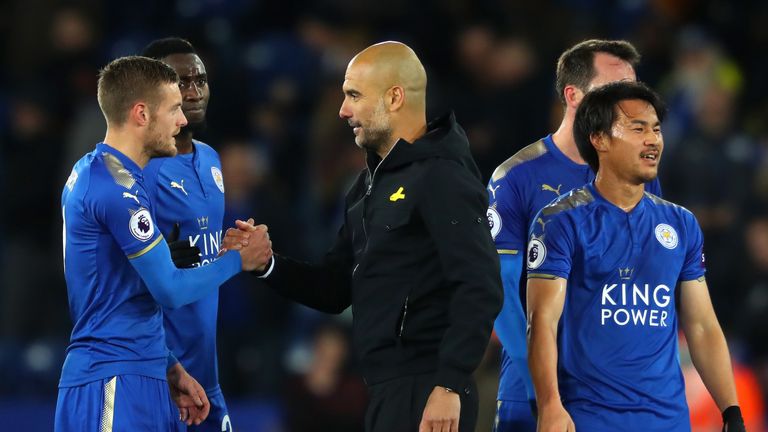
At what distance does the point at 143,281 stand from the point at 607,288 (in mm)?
1780

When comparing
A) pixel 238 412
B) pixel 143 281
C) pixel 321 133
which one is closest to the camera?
pixel 143 281

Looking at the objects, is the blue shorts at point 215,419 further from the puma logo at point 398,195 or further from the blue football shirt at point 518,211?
the puma logo at point 398,195

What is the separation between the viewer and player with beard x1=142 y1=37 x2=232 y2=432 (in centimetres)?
577

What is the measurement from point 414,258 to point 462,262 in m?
0.26

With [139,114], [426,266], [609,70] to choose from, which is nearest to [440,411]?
[426,266]

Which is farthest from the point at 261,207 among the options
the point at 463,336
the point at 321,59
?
the point at 463,336

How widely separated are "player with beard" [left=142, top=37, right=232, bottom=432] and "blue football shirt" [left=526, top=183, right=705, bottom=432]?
5.04ft

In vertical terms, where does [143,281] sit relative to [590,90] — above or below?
below

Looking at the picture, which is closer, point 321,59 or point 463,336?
point 463,336

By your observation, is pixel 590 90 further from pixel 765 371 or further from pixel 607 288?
pixel 765 371

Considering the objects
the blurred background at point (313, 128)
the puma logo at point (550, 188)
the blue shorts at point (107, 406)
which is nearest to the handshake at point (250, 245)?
the blue shorts at point (107, 406)

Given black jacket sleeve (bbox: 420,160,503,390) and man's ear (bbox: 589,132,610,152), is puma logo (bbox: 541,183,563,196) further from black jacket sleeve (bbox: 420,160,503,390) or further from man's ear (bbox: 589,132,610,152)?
black jacket sleeve (bbox: 420,160,503,390)

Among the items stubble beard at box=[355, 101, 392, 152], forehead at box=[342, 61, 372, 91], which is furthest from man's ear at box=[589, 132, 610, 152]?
forehead at box=[342, 61, 372, 91]

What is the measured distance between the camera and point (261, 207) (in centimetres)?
1000
